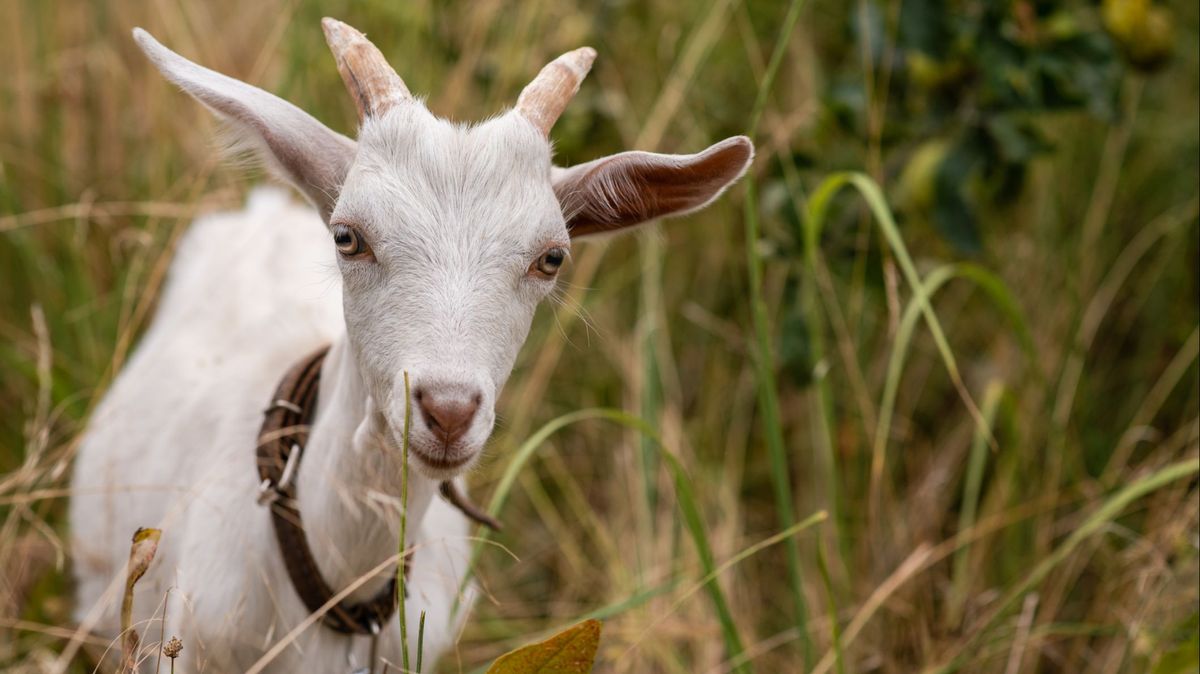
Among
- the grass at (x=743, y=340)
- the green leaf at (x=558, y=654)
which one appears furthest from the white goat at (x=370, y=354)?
the grass at (x=743, y=340)

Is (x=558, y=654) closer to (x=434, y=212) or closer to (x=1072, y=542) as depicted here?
(x=434, y=212)

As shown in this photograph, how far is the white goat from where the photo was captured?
85.4 inches

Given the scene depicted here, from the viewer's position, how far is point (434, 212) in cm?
221

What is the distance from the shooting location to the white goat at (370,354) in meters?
2.17

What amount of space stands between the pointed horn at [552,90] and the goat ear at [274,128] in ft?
1.18

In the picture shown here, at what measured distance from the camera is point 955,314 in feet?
15.8

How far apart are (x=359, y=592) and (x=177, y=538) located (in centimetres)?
56

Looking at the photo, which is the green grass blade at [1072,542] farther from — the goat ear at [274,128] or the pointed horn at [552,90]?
the goat ear at [274,128]

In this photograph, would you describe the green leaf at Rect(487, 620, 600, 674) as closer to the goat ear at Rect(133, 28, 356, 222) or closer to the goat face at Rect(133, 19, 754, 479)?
the goat face at Rect(133, 19, 754, 479)

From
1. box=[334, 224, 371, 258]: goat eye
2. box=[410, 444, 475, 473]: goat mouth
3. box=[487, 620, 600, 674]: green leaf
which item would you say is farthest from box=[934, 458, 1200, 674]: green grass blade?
box=[334, 224, 371, 258]: goat eye

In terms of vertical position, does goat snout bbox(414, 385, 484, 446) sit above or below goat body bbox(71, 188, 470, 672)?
above

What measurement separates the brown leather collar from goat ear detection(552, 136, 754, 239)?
609 mm

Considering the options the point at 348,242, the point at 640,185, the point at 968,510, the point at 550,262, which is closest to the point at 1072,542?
the point at 968,510

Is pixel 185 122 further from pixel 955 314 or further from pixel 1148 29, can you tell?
pixel 1148 29
